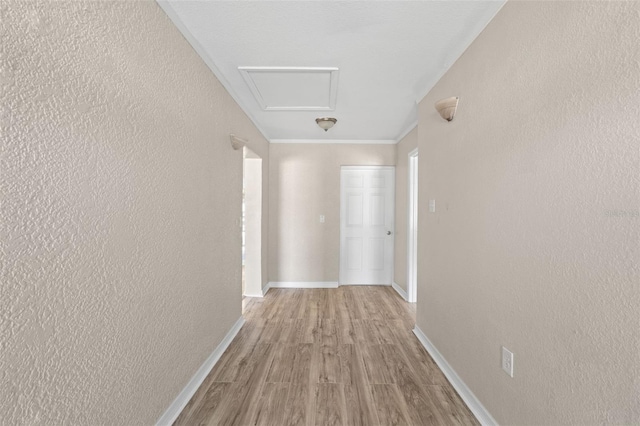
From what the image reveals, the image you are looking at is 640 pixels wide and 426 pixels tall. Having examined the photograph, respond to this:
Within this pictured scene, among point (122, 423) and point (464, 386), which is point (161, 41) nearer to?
point (122, 423)

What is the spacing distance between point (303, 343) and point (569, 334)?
2102mm

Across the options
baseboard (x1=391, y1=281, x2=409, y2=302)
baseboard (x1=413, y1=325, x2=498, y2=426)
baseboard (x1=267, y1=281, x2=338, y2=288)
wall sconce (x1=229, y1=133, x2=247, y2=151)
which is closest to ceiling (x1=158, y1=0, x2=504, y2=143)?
wall sconce (x1=229, y1=133, x2=247, y2=151)

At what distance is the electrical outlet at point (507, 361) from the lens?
1509mm

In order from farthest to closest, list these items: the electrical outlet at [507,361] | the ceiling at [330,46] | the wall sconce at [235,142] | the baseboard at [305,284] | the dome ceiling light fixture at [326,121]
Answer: the baseboard at [305,284] → the dome ceiling light fixture at [326,121] → the wall sconce at [235,142] → the ceiling at [330,46] → the electrical outlet at [507,361]

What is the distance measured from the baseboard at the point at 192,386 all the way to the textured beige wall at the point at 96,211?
2.3 inches

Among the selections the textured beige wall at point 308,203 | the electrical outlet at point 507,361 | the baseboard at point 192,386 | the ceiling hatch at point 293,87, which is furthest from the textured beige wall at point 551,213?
the textured beige wall at point 308,203

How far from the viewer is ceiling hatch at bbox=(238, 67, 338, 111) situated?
242 centimetres

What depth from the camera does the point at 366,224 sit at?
16.1ft

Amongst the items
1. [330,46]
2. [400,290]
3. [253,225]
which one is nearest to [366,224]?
[400,290]

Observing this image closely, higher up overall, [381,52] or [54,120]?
[381,52]

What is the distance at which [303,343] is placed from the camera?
9.13ft

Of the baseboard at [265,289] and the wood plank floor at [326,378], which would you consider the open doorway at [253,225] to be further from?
the wood plank floor at [326,378]

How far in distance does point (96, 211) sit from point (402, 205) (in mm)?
3933

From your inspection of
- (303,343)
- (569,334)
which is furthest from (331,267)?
(569,334)
